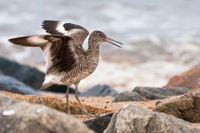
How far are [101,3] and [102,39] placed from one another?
23.7m

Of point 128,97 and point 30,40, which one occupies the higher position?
point 30,40

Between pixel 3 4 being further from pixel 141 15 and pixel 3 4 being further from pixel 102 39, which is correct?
pixel 102 39

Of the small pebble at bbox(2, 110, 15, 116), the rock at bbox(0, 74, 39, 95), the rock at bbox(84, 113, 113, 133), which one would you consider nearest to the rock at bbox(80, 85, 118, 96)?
the rock at bbox(0, 74, 39, 95)

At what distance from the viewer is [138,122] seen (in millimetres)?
6148

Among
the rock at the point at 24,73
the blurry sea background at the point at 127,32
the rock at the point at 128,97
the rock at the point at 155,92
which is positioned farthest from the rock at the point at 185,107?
the blurry sea background at the point at 127,32

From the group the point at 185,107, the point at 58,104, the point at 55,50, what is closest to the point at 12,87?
the point at 58,104

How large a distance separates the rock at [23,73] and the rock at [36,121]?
10149 millimetres

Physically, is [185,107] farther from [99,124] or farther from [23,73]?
[23,73]

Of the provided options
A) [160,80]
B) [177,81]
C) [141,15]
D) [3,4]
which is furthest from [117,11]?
[177,81]

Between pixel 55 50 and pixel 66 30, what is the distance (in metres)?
1.13

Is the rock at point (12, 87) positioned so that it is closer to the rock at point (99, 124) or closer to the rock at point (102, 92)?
the rock at point (102, 92)

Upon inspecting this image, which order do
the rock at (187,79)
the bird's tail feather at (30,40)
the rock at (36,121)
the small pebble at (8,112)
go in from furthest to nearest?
the rock at (187,79) < the bird's tail feather at (30,40) < the small pebble at (8,112) < the rock at (36,121)

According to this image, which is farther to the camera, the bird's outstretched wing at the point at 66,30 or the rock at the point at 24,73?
the rock at the point at 24,73

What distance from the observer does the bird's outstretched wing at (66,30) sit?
29.5 feet
